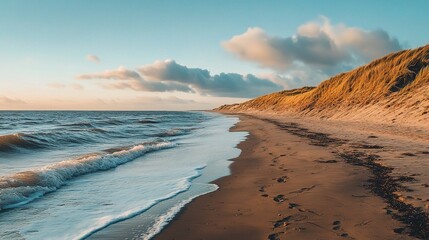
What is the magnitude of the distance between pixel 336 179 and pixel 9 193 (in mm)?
7714

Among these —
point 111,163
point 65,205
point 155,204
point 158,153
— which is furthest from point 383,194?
point 158,153

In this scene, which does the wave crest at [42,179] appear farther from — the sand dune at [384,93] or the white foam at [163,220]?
the sand dune at [384,93]

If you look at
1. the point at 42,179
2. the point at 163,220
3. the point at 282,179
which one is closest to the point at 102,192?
the point at 42,179

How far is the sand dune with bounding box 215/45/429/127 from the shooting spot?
1131 inches

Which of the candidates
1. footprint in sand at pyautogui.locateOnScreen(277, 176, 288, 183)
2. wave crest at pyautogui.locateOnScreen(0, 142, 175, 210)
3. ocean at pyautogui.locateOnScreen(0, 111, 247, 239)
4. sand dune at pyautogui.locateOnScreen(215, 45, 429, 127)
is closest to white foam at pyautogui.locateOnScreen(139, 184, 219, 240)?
ocean at pyautogui.locateOnScreen(0, 111, 247, 239)

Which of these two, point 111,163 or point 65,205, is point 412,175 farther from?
point 111,163

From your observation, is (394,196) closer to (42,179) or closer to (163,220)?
(163,220)

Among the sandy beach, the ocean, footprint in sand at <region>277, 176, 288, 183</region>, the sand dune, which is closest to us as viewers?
the sandy beach

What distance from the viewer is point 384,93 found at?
37969mm

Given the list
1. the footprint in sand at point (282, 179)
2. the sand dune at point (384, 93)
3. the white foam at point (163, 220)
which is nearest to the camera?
the white foam at point (163, 220)

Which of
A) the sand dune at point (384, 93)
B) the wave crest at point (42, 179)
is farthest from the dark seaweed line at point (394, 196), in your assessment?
the sand dune at point (384, 93)

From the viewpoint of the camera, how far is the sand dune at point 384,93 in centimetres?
2872

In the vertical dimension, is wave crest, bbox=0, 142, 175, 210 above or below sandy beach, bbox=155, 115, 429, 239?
below

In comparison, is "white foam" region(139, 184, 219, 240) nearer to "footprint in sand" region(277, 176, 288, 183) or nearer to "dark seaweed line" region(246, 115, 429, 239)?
"footprint in sand" region(277, 176, 288, 183)
